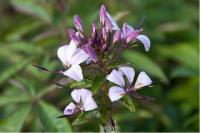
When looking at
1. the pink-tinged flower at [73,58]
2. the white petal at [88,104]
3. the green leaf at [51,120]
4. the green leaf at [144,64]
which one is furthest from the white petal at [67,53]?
the green leaf at [144,64]

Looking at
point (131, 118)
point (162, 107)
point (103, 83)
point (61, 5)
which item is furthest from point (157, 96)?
point (103, 83)

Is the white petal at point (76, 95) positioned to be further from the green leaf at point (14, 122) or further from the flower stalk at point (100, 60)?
the green leaf at point (14, 122)

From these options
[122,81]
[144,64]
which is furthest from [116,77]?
[144,64]

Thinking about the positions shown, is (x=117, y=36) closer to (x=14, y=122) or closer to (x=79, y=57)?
(x=79, y=57)

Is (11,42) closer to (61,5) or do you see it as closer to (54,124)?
(61,5)

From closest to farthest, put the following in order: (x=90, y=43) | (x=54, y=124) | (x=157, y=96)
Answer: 1. (x=90, y=43)
2. (x=54, y=124)
3. (x=157, y=96)

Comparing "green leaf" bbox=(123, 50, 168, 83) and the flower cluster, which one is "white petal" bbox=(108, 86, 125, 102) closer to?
the flower cluster
